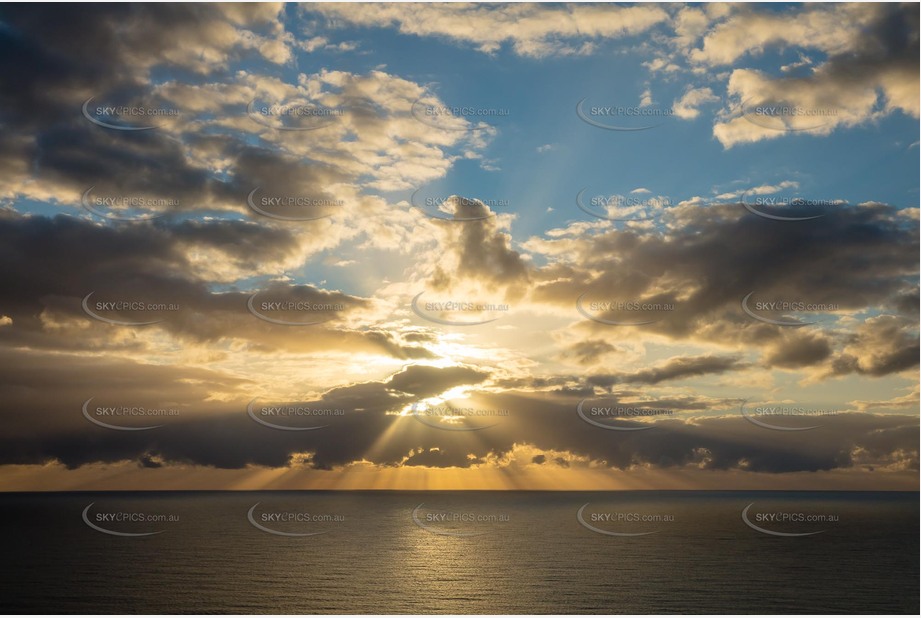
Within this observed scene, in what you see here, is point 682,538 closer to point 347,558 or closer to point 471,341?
point 347,558

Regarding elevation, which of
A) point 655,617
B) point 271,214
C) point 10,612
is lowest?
point 10,612

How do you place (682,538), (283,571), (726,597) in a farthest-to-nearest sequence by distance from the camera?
(682,538), (283,571), (726,597)

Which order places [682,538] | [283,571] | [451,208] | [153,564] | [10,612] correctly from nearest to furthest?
[451,208] < [10,612] < [283,571] < [153,564] < [682,538]

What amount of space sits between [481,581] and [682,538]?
102 meters

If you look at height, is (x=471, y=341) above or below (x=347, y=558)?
above

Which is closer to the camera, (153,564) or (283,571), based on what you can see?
(283,571)

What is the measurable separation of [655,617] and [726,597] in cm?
2676

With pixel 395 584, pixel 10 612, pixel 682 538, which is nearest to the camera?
pixel 10 612

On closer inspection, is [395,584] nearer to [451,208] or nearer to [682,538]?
[451,208]

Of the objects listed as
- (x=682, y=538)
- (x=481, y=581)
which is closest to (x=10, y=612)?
(x=481, y=581)

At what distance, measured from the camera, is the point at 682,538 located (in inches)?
7638

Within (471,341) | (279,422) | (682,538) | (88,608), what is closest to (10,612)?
(88,608)

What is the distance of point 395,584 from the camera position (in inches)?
4518

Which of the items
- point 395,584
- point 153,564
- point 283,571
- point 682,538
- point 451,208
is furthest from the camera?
point 682,538
